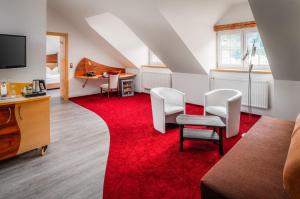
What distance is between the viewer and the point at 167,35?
4.58m

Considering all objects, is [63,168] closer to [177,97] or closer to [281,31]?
[177,97]

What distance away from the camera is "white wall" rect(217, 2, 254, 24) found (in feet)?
15.2

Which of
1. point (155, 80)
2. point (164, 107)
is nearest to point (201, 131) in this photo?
point (164, 107)

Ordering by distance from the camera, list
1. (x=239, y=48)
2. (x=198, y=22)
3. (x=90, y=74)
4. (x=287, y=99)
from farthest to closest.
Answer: (x=90, y=74)
(x=239, y=48)
(x=198, y=22)
(x=287, y=99)

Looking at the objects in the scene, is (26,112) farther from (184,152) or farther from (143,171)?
(184,152)

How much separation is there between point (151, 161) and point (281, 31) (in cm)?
241

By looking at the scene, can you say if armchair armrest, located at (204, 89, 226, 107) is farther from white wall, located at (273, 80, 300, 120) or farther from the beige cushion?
the beige cushion

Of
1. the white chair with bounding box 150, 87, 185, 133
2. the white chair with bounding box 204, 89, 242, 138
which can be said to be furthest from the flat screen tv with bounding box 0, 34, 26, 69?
the white chair with bounding box 204, 89, 242, 138

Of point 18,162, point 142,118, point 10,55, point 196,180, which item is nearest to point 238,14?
point 142,118

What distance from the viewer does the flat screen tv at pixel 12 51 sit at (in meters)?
2.87

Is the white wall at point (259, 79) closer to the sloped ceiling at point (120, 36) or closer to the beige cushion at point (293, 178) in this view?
the sloped ceiling at point (120, 36)

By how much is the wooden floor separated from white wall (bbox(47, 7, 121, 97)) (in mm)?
3057

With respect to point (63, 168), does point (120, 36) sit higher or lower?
higher

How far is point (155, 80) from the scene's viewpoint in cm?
687
